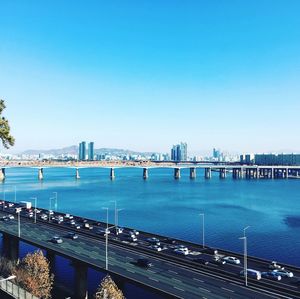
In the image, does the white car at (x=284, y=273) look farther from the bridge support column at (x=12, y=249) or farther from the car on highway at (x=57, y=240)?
the bridge support column at (x=12, y=249)

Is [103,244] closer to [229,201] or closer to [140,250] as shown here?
[140,250]

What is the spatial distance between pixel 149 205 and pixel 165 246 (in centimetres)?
7279

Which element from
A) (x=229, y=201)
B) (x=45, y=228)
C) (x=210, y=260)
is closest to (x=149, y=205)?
(x=229, y=201)

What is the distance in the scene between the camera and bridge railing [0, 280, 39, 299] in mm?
35344

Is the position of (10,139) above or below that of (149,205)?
above

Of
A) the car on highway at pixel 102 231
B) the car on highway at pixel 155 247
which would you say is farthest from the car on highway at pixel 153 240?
the car on highway at pixel 102 231

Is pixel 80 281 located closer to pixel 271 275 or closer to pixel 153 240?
pixel 153 240

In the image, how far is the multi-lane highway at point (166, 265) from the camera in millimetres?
36250

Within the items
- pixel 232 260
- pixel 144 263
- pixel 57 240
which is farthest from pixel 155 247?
pixel 57 240

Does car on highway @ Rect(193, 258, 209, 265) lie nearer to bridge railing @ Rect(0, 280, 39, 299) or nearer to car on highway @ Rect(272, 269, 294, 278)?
car on highway @ Rect(272, 269, 294, 278)

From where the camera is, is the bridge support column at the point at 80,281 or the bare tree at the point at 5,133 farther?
the bridge support column at the point at 80,281

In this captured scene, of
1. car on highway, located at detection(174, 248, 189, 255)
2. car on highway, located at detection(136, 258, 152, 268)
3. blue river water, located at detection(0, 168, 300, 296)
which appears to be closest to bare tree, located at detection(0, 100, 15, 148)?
car on highway, located at detection(136, 258, 152, 268)

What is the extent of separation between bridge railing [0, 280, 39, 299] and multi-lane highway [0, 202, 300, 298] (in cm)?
941

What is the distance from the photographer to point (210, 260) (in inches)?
1868
